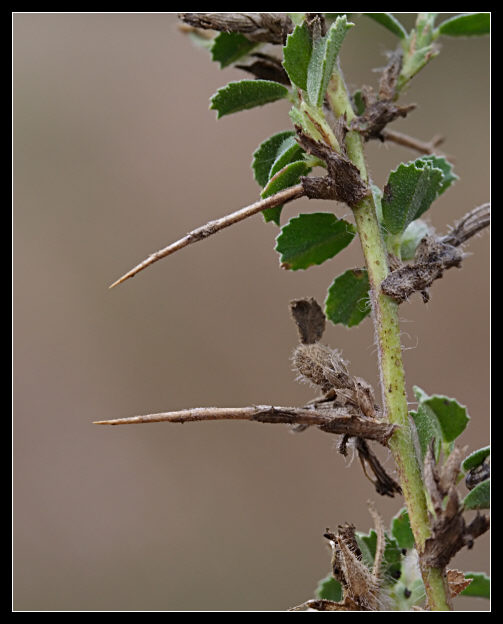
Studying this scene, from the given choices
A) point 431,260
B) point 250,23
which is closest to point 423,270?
point 431,260

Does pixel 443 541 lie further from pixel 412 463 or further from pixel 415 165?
pixel 415 165

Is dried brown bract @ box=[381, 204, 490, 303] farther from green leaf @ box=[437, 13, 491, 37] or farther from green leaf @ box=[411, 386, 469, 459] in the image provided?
green leaf @ box=[437, 13, 491, 37]

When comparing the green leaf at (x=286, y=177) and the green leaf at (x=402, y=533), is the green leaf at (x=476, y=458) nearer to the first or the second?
the green leaf at (x=402, y=533)

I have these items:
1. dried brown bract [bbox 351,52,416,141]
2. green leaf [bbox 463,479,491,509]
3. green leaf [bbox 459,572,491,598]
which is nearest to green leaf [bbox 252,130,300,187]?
dried brown bract [bbox 351,52,416,141]

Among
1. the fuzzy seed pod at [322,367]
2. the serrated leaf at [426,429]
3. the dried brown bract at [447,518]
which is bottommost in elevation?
the dried brown bract at [447,518]

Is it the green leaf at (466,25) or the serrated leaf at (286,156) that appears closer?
the serrated leaf at (286,156)

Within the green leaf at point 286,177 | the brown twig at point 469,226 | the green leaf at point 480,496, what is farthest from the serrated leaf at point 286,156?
the green leaf at point 480,496

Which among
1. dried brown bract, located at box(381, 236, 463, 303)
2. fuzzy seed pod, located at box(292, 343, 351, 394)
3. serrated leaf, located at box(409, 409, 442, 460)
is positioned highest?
dried brown bract, located at box(381, 236, 463, 303)
